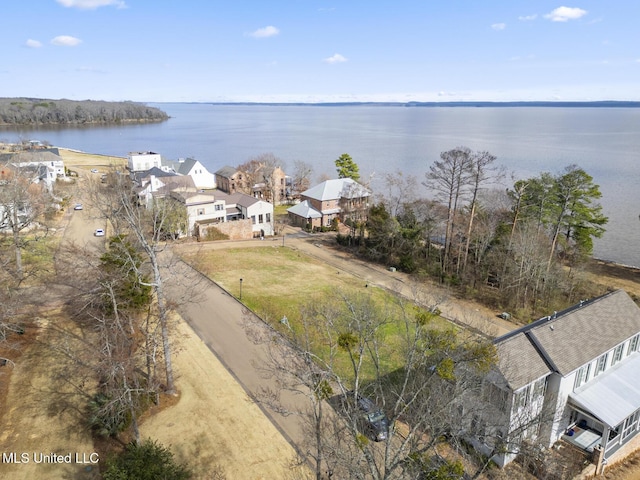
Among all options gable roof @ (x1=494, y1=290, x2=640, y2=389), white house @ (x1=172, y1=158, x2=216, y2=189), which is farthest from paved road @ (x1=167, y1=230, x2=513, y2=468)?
white house @ (x1=172, y1=158, x2=216, y2=189)

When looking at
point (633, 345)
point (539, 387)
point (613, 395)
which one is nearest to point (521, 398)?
point (539, 387)

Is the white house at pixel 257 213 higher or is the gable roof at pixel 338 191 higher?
the gable roof at pixel 338 191

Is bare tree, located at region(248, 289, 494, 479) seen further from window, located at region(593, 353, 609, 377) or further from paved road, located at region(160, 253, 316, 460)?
window, located at region(593, 353, 609, 377)

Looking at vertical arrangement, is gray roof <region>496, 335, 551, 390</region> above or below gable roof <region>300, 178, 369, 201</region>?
below

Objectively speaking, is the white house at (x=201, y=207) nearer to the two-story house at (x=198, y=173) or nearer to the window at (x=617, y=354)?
the two-story house at (x=198, y=173)

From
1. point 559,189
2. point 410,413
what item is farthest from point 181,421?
point 559,189

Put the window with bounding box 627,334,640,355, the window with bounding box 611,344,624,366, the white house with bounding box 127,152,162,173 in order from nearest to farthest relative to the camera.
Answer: the window with bounding box 611,344,624,366 < the window with bounding box 627,334,640,355 < the white house with bounding box 127,152,162,173

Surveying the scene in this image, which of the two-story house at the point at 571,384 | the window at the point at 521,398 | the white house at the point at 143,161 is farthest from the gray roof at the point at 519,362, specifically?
the white house at the point at 143,161
